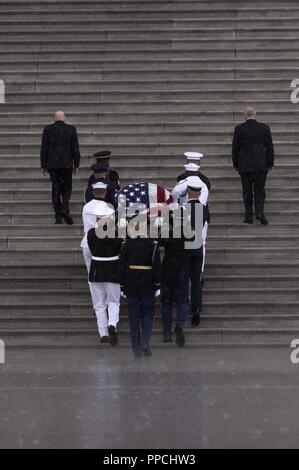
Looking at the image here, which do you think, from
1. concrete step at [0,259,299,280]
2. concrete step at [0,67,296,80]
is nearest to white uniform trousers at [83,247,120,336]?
concrete step at [0,259,299,280]

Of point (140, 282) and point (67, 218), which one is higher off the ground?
point (67, 218)

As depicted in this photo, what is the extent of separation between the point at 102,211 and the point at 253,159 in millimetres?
2967

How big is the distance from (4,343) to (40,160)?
382cm

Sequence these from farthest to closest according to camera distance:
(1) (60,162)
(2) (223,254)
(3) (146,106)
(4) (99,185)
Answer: (3) (146,106), (1) (60,162), (2) (223,254), (4) (99,185)

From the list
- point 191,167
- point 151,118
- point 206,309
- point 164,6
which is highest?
point 164,6

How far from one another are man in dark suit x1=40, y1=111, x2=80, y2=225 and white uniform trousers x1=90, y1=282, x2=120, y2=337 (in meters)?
2.69

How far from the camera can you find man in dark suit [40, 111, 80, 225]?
18672 millimetres

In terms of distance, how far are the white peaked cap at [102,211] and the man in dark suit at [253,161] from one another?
2685mm

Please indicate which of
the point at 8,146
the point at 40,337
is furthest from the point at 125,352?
the point at 8,146

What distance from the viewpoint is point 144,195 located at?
693 inches

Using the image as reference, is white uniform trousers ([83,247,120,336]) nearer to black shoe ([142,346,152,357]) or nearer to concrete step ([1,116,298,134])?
black shoe ([142,346,152,357])

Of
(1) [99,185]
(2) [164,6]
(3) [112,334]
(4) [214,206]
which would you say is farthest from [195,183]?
(2) [164,6]

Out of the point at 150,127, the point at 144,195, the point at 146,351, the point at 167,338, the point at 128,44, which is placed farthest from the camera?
the point at 128,44

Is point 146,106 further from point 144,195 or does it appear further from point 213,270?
point 213,270
